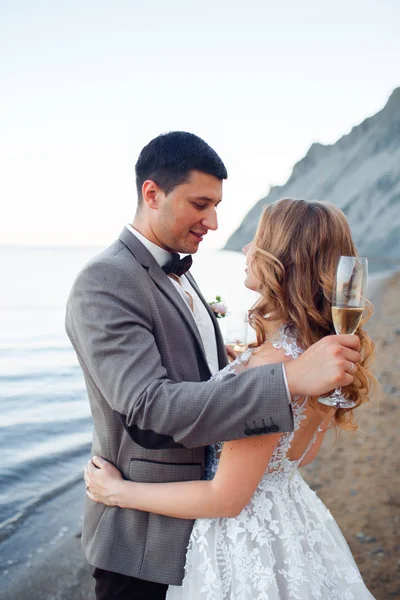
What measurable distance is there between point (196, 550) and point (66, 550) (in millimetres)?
3734

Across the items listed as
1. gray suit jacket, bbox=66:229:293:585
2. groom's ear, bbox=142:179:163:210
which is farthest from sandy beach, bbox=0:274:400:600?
groom's ear, bbox=142:179:163:210

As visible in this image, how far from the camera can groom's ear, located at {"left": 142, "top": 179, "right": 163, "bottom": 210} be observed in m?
2.64

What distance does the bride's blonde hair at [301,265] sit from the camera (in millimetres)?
2123

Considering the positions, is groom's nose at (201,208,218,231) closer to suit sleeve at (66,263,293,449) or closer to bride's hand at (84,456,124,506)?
suit sleeve at (66,263,293,449)

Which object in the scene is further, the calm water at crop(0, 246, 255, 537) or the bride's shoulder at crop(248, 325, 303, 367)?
the calm water at crop(0, 246, 255, 537)

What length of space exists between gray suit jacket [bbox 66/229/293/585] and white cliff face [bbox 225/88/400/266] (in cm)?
7164

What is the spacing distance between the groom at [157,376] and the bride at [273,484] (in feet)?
0.29

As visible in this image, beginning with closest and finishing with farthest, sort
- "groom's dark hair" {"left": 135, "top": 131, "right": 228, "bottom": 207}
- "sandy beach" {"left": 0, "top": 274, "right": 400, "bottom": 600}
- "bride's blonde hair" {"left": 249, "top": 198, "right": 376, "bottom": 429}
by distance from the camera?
"bride's blonde hair" {"left": 249, "top": 198, "right": 376, "bottom": 429} < "groom's dark hair" {"left": 135, "top": 131, "right": 228, "bottom": 207} < "sandy beach" {"left": 0, "top": 274, "right": 400, "bottom": 600}

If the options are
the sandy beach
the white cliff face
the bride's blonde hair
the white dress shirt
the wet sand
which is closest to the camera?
the bride's blonde hair

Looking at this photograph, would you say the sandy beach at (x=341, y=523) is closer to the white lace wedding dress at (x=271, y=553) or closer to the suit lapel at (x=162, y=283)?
the white lace wedding dress at (x=271, y=553)

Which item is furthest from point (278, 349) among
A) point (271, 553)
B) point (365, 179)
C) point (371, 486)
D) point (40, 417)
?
point (365, 179)

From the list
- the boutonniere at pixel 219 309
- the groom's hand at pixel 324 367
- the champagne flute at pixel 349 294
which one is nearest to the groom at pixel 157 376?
the groom's hand at pixel 324 367

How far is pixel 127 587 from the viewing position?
7.18ft

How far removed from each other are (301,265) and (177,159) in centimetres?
81
